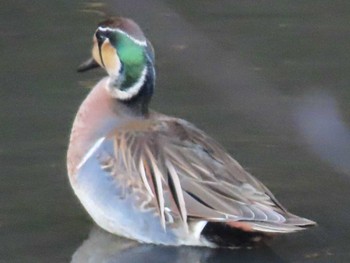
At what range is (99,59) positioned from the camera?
5.71 metres

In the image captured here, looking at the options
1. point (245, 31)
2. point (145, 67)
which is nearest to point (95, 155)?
point (145, 67)

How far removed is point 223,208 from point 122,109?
2.59 ft

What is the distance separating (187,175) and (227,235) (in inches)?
12.8

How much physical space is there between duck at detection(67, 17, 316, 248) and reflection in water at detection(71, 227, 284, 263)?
37mm

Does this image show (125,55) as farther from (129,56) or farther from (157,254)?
(157,254)

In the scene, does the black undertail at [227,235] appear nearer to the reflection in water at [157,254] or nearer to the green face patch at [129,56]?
the reflection in water at [157,254]

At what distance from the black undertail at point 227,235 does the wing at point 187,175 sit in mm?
83

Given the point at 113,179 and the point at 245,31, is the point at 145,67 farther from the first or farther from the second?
the point at 245,31

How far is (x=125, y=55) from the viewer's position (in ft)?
18.2

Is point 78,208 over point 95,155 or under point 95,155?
under

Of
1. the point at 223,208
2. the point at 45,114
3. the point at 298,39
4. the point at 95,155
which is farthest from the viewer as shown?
the point at 298,39

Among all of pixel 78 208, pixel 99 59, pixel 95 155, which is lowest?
pixel 78 208

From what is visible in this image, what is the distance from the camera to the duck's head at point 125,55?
5508 mm

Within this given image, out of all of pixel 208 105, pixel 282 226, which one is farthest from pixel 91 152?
pixel 208 105
